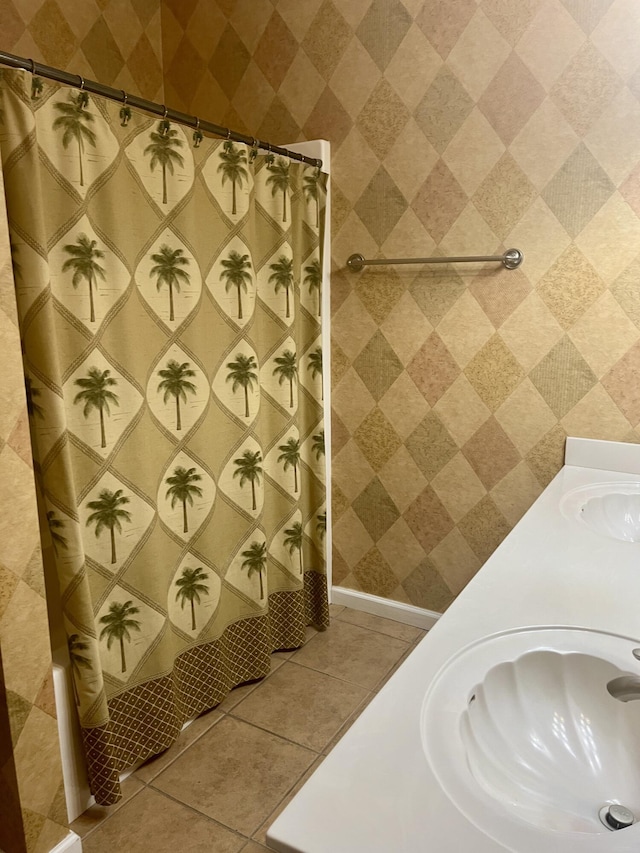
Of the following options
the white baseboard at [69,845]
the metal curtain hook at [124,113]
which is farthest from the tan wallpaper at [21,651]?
the metal curtain hook at [124,113]

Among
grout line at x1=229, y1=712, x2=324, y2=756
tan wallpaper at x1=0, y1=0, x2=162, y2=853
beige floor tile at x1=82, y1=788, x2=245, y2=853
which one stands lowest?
beige floor tile at x1=82, y1=788, x2=245, y2=853

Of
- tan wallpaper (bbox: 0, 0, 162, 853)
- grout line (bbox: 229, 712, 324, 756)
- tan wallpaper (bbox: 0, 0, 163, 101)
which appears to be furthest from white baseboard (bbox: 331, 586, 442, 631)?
tan wallpaper (bbox: 0, 0, 163, 101)

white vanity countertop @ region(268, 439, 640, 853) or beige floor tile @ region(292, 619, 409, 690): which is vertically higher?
white vanity countertop @ region(268, 439, 640, 853)

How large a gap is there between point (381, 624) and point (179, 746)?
93 centimetres

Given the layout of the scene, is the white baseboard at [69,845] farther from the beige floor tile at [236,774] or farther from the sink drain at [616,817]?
the sink drain at [616,817]

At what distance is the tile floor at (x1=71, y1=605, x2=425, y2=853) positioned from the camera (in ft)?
5.18

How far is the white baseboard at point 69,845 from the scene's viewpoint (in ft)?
4.71

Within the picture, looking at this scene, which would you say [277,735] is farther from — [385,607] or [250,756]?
[385,607]

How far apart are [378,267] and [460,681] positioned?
1712 millimetres

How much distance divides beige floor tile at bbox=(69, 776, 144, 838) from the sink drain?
1305mm

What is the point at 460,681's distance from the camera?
2.86ft

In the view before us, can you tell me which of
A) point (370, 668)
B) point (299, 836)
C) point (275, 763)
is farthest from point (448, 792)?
point (370, 668)

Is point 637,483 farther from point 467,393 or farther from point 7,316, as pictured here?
point 7,316

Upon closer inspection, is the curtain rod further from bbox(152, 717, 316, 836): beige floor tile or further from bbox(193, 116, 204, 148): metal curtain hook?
bbox(152, 717, 316, 836): beige floor tile
